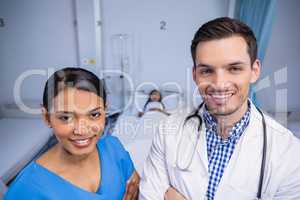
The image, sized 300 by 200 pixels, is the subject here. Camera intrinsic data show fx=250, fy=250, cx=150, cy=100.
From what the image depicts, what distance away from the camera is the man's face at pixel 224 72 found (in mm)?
877

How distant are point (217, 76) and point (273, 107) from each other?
6.85 feet

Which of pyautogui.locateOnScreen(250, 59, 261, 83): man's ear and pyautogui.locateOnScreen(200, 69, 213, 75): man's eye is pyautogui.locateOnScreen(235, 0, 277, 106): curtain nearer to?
pyautogui.locateOnScreen(250, 59, 261, 83): man's ear

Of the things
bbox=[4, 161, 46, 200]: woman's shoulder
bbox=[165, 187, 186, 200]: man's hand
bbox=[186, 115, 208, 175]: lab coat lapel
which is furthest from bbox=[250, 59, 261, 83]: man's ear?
bbox=[4, 161, 46, 200]: woman's shoulder

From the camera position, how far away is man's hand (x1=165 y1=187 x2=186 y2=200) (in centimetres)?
97

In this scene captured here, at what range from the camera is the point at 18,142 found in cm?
222

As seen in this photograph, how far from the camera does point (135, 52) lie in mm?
2896

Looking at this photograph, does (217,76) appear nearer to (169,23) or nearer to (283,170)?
(283,170)

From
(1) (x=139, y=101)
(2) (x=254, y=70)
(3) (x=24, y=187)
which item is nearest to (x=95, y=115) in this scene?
(3) (x=24, y=187)

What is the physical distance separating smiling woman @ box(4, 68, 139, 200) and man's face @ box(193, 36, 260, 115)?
14.8 inches

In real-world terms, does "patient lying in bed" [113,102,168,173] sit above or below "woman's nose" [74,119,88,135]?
below

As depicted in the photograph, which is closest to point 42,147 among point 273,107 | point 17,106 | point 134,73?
point 17,106

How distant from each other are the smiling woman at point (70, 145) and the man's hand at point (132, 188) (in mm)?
97

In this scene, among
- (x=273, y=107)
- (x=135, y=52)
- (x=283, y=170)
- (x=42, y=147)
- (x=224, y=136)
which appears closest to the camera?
(x=283, y=170)

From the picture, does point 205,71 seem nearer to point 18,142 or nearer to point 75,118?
point 75,118
